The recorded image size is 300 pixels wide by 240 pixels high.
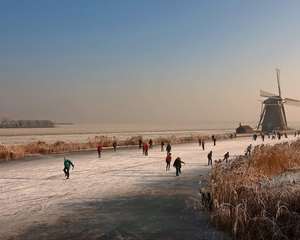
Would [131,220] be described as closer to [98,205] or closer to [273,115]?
[98,205]

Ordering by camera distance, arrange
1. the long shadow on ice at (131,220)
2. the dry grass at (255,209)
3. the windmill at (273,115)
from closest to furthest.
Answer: the dry grass at (255,209) → the long shadow on ice at (131,220) → the windmill at (273,115)

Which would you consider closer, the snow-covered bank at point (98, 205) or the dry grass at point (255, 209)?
the dry grass at point (255, 209)

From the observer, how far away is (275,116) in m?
81.2

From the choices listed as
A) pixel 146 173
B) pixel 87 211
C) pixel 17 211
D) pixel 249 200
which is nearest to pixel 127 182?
pixel 146 173

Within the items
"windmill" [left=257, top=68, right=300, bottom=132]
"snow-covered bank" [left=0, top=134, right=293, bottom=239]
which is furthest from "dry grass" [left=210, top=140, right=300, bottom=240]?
"windmill" [left=257, top=68, right=300, bottom=132]

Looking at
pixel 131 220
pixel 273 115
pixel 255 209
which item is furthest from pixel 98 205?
pixel 273 115

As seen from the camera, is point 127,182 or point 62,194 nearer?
point 62,194

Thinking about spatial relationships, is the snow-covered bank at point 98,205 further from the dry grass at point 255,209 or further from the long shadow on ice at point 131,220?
the dry grass at point 255,209

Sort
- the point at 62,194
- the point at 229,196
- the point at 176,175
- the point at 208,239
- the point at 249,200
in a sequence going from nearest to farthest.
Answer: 1. the point at 208,239
2. the point at 249,200
3. the point at 229,196
4. the point at 62,194
5. the point at 176,175

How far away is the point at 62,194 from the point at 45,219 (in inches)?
127

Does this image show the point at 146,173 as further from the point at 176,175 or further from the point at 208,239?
the point at 208,239

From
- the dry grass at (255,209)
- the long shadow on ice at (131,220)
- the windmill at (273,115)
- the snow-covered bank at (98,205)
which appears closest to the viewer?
the dry grass at (255,209)

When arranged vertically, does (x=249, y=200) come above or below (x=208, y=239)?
above

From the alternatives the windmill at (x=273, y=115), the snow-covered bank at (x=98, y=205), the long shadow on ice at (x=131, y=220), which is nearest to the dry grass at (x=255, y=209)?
the long shadow on ice at (x=131, y=220)
